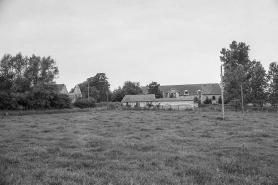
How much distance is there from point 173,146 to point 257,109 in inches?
1847

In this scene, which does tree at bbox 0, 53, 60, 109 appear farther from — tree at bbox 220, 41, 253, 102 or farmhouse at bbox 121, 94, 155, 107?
tree at bbox 220, 41, 253, 102

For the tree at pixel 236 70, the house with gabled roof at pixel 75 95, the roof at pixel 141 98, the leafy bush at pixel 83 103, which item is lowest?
the leafy bush at pixel 83 103

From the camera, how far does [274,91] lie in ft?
161

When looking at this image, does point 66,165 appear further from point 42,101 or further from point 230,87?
point 230,87

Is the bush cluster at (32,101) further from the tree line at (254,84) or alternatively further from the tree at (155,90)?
the tree line at (254,84)

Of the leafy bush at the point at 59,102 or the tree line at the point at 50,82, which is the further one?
the leafy bush at the point at 59,102

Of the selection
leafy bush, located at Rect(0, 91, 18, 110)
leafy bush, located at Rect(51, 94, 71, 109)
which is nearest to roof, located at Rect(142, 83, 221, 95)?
leafy bush, located at Rect(51, 94, 71, 109)

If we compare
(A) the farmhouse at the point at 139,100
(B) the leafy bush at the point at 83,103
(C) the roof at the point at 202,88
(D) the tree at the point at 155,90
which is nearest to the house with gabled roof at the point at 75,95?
(B) the leafy bush at the point at 83,103

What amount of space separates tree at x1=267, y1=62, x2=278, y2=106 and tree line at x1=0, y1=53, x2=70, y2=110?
55433 mm

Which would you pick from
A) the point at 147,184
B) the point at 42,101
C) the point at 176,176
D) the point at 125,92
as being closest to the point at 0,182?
the point at 147,184

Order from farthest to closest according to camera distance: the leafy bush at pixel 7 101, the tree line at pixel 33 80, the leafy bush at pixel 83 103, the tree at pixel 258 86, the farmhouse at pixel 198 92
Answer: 1. the farmhouse at pixel 198 92
2. the leafy bush at pixel 83 103
3. the tree at pixel 258 86
4. the tree line at pixel 33 80
5. the leafy bush at pixel 7 101

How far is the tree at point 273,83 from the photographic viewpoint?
1927 inches

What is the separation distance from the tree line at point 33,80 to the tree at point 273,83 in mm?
55433

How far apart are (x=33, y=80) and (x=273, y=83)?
64.2 metres
